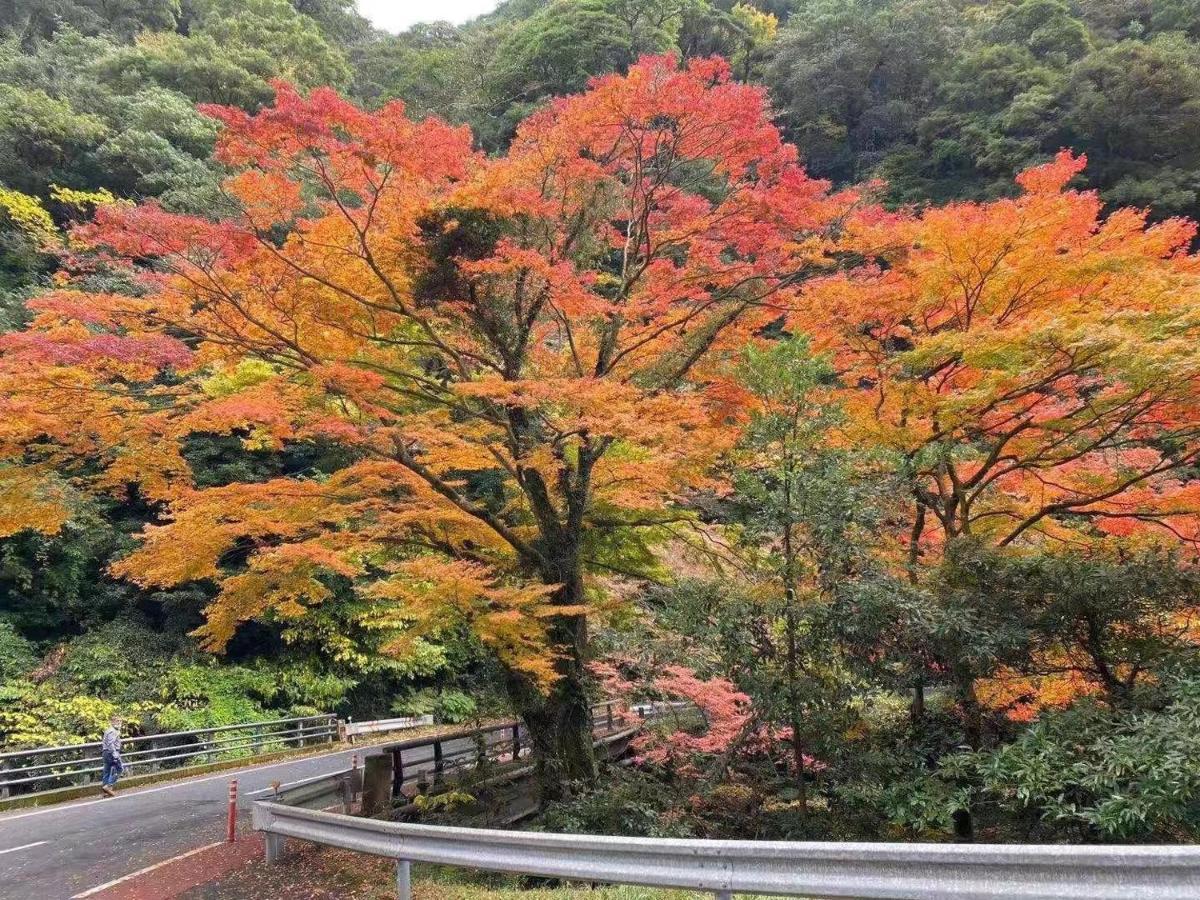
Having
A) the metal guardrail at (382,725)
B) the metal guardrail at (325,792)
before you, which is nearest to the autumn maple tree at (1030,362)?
the metal guardrail at (325,792)

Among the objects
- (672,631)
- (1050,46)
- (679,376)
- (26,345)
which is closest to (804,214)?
(679,376)

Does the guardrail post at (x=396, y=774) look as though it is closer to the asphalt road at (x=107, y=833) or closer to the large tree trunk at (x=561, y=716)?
the asphalt road at (x=107, y=833)

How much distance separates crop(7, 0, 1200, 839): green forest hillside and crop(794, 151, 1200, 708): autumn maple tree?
0.18 m

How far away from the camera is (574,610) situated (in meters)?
8.89

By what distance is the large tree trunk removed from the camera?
31.7 ft

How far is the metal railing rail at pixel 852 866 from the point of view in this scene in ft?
8.00

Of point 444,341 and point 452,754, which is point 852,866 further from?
point 452,754

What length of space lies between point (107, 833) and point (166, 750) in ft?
21.2

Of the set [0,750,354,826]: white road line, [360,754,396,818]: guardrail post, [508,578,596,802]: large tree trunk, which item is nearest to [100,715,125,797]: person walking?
[0,750,354,826]: white road line

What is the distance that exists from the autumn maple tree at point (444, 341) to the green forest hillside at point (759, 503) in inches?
19.9

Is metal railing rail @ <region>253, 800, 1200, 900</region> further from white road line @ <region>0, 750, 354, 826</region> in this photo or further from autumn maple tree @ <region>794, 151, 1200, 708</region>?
white road line @ <region>0, 750, 354, 826</region>

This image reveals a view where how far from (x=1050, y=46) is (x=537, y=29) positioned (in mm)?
21904

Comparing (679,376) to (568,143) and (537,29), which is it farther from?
(537,29)

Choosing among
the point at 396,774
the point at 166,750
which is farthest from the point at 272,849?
the point at 166,750
